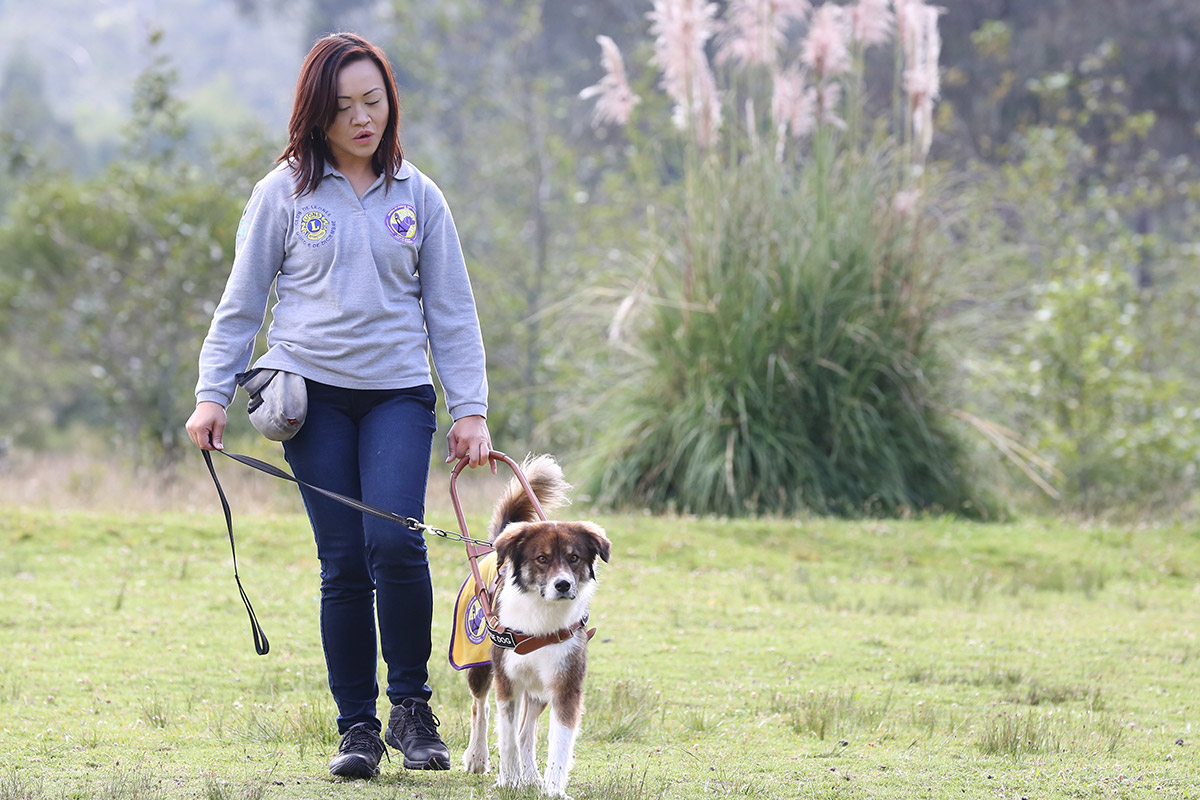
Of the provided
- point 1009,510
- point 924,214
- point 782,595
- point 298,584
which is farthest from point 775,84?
point 298,584

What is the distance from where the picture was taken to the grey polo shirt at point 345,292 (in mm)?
4012

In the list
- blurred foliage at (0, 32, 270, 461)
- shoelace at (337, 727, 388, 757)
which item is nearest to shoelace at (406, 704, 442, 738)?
shoelace at (337, 727, 388, 757)

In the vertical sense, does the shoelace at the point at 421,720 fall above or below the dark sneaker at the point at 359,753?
above

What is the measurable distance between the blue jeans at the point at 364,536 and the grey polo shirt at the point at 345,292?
10cm

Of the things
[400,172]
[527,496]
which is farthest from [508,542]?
[400,172]

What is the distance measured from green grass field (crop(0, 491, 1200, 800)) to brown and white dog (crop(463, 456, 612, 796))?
0.45 feet

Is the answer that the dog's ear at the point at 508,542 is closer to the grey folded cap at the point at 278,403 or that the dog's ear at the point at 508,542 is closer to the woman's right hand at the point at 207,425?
the grey folded cap at the point at 278,403

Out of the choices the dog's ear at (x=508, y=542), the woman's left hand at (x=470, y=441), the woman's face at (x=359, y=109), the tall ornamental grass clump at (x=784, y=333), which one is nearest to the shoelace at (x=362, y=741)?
the dog's ear at (x=508, y=542)

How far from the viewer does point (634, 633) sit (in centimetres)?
676

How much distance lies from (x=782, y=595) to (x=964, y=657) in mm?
1643

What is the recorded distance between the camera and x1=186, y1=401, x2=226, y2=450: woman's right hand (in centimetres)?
395

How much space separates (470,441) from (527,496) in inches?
15.0

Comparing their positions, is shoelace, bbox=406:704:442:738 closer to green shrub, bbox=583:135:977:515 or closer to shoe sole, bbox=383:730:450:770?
shoe sole, bbox=383:730:450:770

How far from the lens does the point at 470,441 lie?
4.12 metres
